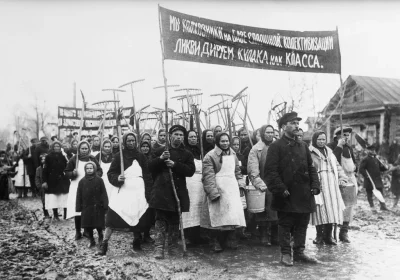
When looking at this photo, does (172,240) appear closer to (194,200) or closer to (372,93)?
(194,200)

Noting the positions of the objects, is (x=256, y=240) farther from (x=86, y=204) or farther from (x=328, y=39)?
(x=328, y=39)

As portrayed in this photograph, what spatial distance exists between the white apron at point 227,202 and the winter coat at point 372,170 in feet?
18.8

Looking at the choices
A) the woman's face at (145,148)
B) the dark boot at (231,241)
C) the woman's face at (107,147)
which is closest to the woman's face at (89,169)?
the woman's face at (145,148)

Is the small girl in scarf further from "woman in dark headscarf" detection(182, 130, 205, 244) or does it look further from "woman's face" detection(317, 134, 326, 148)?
"woman's face" detection(317, 134, 326, 148)

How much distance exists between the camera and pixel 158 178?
5.38 meters

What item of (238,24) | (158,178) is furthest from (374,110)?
(158,178)

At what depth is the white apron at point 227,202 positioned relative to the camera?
540cm

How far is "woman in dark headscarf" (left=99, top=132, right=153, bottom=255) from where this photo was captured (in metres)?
5.36

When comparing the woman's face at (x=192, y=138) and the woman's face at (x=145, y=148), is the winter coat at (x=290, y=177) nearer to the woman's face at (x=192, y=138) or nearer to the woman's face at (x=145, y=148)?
the woman's face at (x=192, y=138)

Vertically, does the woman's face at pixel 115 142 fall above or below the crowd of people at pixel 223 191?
above

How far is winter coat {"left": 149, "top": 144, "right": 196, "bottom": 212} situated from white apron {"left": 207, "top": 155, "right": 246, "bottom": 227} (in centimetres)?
39

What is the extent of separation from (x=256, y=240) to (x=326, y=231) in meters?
1.04

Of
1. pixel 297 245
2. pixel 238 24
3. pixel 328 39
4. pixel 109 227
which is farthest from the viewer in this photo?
pixel 328 39

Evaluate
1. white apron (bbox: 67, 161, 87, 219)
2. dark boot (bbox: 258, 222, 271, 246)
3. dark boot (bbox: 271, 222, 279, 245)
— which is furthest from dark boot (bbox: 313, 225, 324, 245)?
white apron (bbox: 67, 161, 87, 219)
